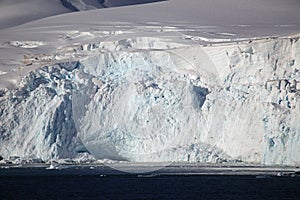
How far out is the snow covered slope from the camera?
154 feet

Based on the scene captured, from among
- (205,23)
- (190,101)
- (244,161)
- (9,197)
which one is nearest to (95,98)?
(190,101)

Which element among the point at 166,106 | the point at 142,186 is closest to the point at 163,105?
the point at 166,106

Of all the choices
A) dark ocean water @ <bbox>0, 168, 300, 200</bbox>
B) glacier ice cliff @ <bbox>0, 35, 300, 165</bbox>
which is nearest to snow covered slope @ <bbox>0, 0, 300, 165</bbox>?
glacier ice cliff @ <bbox>0, 35, 300, 165</bbox>

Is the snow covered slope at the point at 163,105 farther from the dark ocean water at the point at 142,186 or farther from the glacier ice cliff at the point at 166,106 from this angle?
the dark ocean water at the point at 142,186

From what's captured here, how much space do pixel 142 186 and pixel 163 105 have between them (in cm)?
779

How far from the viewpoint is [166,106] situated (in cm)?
4988

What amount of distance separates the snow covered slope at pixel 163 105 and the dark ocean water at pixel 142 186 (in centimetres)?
181

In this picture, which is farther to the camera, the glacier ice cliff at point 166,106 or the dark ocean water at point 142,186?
the glacier ice cliff at point 166,106

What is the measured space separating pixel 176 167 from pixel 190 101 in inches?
156

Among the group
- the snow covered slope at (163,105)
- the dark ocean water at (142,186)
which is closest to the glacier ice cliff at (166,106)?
the snow covered slope at (163,105)

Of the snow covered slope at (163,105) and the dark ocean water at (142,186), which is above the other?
the snow covered slope at (163,105)

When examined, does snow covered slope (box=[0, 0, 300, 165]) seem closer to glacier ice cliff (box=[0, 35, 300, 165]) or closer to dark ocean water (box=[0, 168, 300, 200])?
glacier ice cliff (box=[0, 35, 300, 165])

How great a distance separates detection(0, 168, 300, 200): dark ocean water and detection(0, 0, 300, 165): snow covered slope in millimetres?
1814

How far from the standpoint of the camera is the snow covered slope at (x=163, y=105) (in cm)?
4694
